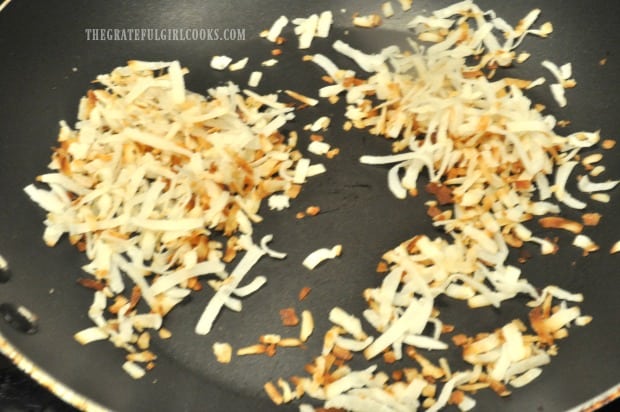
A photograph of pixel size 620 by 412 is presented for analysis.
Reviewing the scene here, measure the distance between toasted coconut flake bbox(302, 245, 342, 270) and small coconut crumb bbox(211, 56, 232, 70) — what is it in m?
0.45

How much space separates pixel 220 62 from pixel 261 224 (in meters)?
0.38

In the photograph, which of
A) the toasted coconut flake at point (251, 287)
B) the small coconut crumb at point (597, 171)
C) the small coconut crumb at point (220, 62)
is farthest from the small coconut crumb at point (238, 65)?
the small coconut crumb at point (597, 171)

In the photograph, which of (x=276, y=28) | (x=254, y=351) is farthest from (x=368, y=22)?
(x=254, y=351)

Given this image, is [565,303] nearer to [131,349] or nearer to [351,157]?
[351,157]

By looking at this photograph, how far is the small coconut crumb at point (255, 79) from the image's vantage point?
126cm

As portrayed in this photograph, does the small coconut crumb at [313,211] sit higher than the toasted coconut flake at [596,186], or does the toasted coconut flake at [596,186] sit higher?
the small coconut crumb at [313,211]

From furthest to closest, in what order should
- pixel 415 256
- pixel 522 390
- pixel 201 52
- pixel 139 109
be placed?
pixel 201 52, pixel 139 109, pixel 415 256, pixel 522 390

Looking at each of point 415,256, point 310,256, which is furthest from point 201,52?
point 415,256

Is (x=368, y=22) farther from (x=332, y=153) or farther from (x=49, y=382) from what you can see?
(x=49, y=382)

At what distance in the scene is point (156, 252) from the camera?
1056 mm

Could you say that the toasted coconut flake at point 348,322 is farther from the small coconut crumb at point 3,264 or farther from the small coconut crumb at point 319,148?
the small coconut crumb at point 3,264

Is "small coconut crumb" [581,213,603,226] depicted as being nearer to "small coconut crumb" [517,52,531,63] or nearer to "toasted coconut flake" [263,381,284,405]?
"small coconut crumb" [517,52,531,63]

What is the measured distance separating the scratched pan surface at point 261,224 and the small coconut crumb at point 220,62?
13 mm

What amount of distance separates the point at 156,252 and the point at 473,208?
1.68ft
